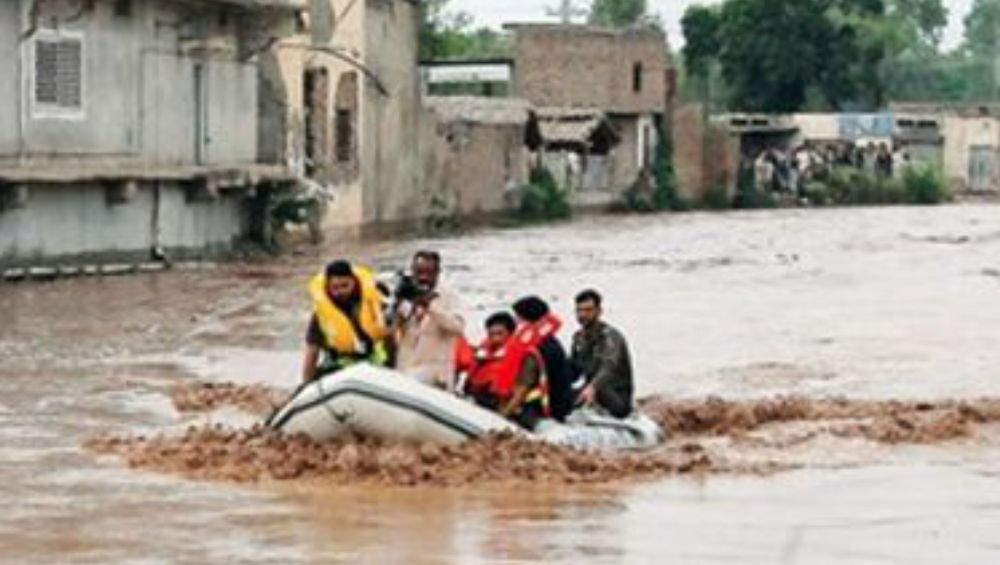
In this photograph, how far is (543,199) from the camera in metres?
57.8

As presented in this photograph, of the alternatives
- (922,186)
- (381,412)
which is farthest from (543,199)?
(381,412)

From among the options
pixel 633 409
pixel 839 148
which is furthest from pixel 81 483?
pixel 839 148

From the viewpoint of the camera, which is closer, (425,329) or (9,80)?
(425,329)

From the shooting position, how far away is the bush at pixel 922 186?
236ft

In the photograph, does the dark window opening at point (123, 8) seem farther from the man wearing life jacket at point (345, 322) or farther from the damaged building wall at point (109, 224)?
the man wearing life jacket at point (345, 322)

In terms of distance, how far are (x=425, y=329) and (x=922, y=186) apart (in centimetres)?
5864

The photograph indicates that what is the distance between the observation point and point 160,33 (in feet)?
115

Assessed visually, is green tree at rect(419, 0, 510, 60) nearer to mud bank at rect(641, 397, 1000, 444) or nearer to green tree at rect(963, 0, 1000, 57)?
mud bank at rect(641, 397, 1000, 444)

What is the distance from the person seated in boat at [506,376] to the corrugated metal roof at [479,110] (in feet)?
119

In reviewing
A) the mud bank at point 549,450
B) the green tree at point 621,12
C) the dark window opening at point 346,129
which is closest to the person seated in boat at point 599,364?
the mud bank at point 549,450

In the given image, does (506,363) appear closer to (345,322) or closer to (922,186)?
(345,322)

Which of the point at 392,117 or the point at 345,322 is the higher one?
the point at 392,117

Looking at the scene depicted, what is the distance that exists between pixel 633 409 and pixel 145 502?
4.36m

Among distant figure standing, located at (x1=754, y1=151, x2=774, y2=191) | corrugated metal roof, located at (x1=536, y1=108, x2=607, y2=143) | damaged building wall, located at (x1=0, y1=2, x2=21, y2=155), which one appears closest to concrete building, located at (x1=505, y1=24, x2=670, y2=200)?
corrugated metal roof, located at (x1=536, y1=108, x2=607, y2=143)
